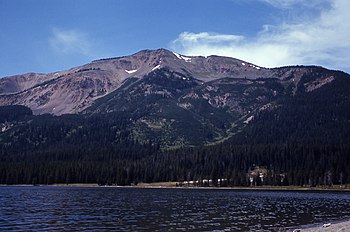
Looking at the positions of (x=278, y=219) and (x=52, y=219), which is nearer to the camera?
(x=52, y=219)

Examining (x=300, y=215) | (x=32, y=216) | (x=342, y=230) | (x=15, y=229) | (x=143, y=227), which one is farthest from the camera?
(x=300, y=215)

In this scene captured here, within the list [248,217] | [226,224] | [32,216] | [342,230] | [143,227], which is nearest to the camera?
[342,230]

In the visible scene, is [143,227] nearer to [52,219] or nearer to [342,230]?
[52,219]

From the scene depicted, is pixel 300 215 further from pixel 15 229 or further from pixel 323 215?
pixel 15 229

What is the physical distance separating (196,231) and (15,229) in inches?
952

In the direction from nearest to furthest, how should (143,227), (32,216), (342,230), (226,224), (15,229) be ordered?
(342,230), (15,229), (143,227), (226,224), (32,216)

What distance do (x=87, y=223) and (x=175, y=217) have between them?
1686 centimetres

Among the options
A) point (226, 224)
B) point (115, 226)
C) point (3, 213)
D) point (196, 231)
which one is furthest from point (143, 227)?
point (3, 213)

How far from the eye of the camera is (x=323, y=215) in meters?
81.1

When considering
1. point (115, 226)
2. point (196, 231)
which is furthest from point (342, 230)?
point (115, 226)

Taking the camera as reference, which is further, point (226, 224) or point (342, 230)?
point (226, 224)

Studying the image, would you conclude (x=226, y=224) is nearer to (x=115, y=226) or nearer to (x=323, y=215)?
(x=115, y=226)

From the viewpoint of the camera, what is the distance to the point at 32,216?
70.0m

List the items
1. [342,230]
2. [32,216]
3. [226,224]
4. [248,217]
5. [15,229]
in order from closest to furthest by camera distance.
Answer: [342,230] < [15,229] < [226,224] < [32,216] < [248,217]
